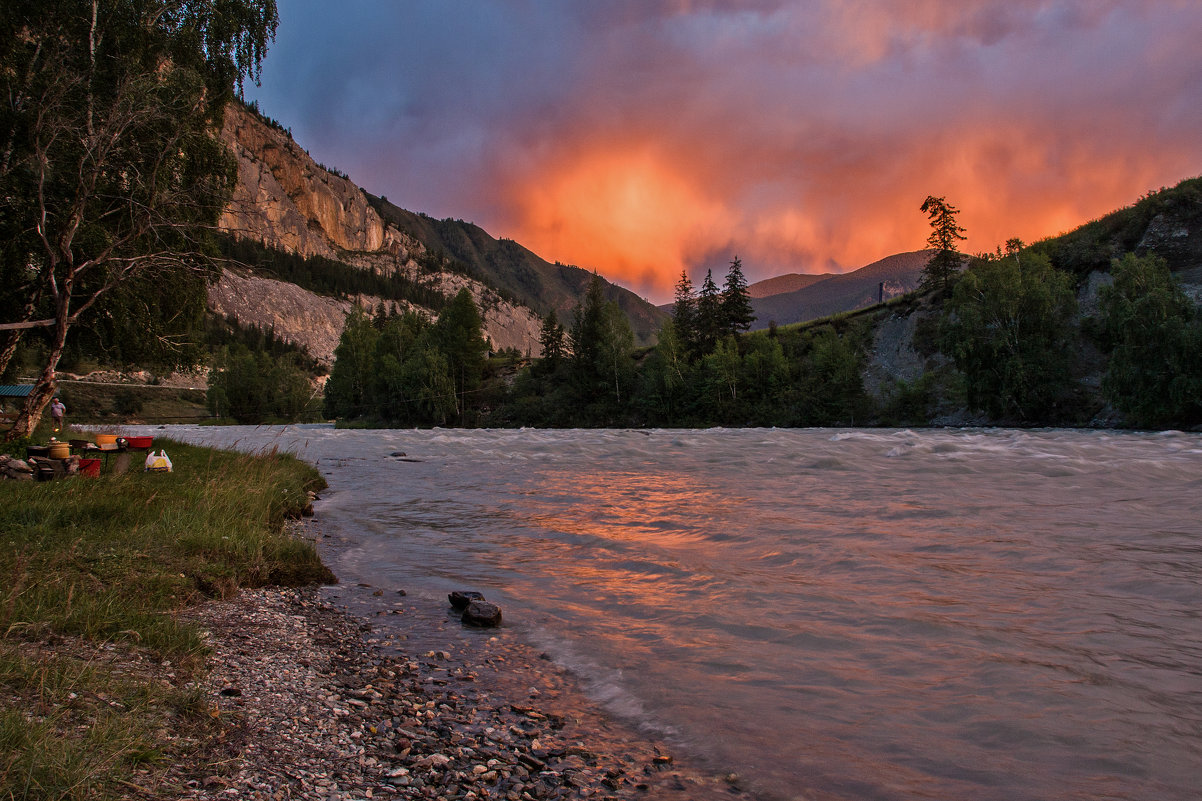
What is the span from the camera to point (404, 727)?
152 inches

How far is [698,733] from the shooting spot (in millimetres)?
4172

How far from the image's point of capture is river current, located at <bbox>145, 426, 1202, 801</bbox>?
12.5 feet

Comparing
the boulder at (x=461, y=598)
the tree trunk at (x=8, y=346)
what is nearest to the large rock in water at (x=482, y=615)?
the boulder at (x=461, y=598)

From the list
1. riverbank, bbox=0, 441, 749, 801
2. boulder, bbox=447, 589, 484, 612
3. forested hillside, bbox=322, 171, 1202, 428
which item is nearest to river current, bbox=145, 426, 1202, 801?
boulder, bbox=447, 589, 484, 612

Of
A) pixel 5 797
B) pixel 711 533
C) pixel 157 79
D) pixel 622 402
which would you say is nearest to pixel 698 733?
pixel 5 797

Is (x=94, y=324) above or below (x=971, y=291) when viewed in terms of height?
below

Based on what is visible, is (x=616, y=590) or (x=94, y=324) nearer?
(x=616, y=590)

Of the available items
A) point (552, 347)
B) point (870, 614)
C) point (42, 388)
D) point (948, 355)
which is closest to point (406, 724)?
point (870, 614)

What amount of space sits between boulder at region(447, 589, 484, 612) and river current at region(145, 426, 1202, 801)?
0.40 m

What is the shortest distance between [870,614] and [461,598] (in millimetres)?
4631

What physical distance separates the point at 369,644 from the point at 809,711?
4039 millimetres

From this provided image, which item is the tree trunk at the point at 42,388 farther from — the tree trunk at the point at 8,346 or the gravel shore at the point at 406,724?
the gravel shore at the point at 406,724

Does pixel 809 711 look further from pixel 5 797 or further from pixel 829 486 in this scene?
pixel 829 486

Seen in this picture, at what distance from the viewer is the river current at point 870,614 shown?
3.82 m
